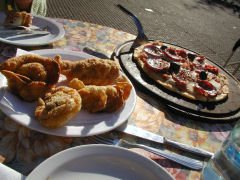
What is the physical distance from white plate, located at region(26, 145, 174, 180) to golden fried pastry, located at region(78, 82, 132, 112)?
0.28 meters

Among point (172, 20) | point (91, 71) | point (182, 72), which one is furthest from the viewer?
point (172, 20)

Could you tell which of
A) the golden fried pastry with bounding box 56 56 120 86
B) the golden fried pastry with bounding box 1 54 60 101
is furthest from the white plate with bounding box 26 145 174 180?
the golden fried pastry with bounding box 56 56 120 86

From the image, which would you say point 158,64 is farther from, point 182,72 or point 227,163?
point 227,163

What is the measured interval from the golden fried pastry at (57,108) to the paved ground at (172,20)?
181 inches

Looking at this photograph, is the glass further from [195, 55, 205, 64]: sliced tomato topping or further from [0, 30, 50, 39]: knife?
[0, 30, 50, 39]: knife

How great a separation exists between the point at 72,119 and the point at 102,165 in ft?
1.04

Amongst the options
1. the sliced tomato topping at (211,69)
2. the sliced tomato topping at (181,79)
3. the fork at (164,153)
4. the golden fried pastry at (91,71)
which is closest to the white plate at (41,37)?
the golden fried pastry at (91,71)

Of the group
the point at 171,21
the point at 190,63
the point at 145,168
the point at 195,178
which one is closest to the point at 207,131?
the point at 195,178

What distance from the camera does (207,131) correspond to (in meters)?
1.41

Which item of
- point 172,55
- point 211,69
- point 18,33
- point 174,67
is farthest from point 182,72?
point 18,33

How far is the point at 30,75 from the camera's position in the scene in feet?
3.69

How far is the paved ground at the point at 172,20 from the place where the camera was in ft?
18.6

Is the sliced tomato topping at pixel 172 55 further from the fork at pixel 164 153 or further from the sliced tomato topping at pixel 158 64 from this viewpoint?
the fork at pixel 164 153

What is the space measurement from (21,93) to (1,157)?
1.08 ft
